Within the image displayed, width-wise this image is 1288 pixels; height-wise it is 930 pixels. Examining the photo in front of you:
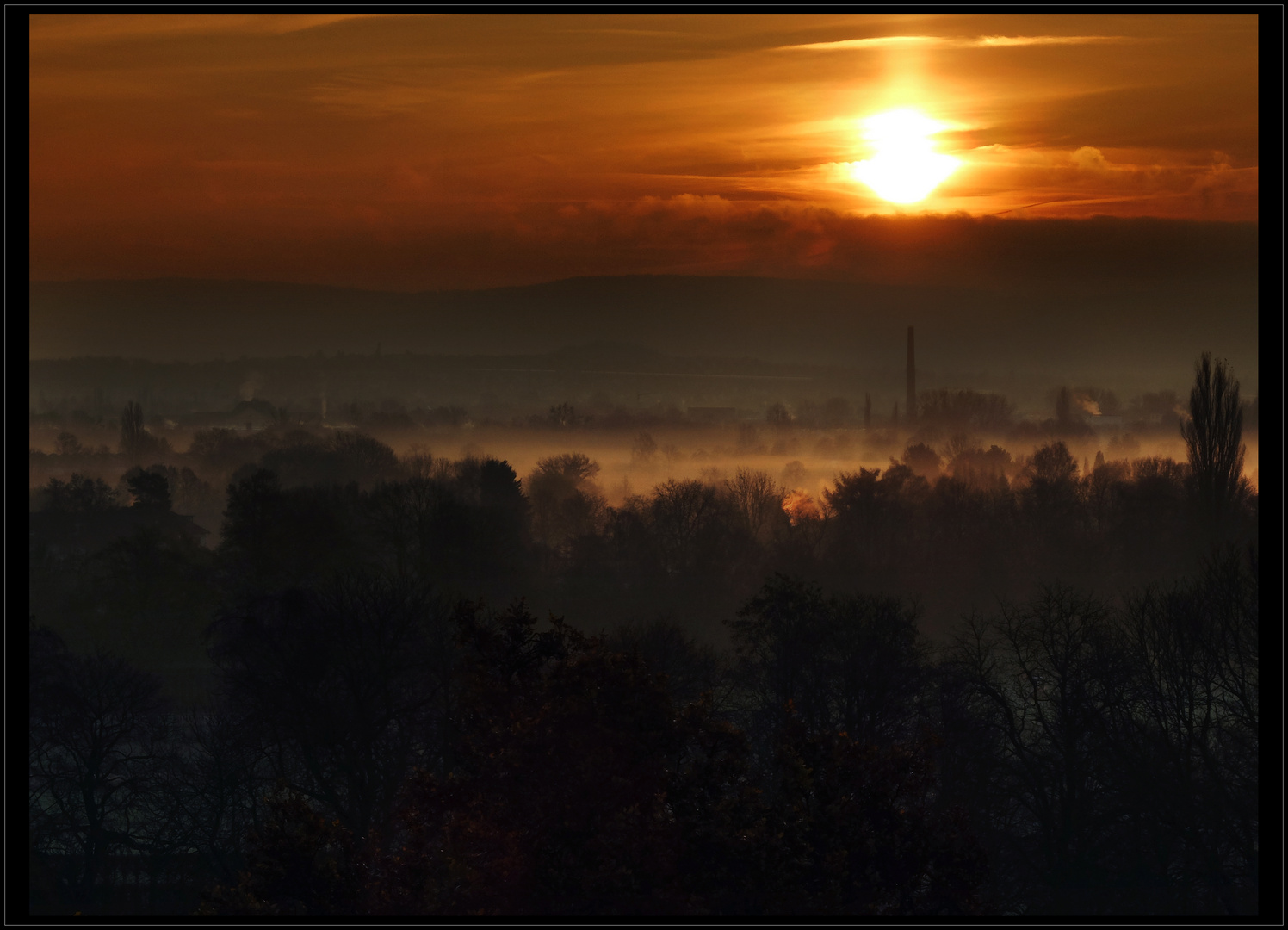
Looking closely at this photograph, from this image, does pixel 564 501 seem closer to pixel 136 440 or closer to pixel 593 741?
pixel 136 440

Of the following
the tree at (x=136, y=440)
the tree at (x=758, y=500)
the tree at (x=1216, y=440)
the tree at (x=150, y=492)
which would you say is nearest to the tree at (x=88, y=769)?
the tree at (x=150, y=492)

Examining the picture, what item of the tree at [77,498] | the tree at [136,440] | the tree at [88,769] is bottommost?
the tree at [88,769]

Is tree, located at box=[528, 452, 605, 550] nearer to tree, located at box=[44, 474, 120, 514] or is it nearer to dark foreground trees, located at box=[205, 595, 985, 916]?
tree, located at box=[44, 474, 120, 514]

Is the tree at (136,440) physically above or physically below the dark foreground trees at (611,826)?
above

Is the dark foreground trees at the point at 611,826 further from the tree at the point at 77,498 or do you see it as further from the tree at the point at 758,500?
the tree at the point at 758,500

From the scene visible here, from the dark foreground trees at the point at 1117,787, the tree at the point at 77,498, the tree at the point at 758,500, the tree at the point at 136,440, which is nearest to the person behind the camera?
the dark foreground trees at the point at 1117,787

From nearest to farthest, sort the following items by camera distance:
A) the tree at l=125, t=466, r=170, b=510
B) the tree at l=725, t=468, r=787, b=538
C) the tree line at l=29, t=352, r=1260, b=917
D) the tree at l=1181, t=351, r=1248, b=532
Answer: the tree line at l=29, t=352, r=1260, b=917 → the tree at l=1181, t=351, r=1248, b=532 → the tree at l=125, t=466, r=170, b=510 → the tree at l=725, t=468, r=787, b=538

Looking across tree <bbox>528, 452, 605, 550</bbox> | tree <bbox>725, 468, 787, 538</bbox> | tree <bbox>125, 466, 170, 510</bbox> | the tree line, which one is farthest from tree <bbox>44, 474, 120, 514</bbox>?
tree <bbox>725, 468, 787, 538</bbox>

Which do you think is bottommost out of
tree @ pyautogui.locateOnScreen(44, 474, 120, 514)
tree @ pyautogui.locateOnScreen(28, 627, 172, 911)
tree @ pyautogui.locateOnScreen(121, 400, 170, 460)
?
tree @ pyautogui.locateOnScreen(28, 627, 172, 911)

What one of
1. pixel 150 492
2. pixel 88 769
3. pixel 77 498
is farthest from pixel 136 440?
pixel 88 769
